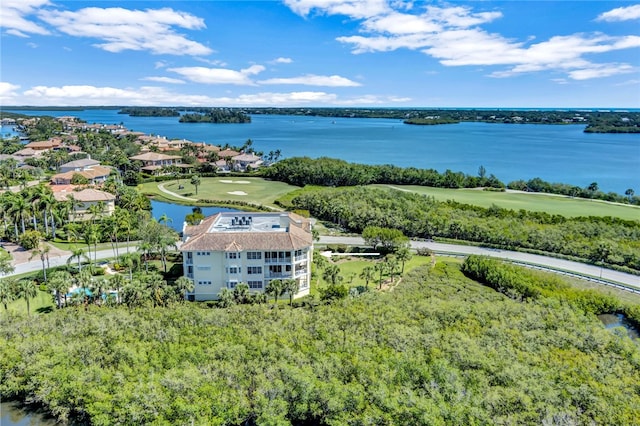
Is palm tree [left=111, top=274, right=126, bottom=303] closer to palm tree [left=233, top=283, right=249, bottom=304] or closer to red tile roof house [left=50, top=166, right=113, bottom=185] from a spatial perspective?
palm tree [left=233, top=283, right=249, bottom=304]

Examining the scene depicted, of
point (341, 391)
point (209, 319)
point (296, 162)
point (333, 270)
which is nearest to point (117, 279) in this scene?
point (209, 319)

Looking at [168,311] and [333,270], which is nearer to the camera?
[168,311]

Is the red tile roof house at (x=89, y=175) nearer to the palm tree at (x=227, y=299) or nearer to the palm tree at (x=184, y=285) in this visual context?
the palm tree at (x=184, y=285)

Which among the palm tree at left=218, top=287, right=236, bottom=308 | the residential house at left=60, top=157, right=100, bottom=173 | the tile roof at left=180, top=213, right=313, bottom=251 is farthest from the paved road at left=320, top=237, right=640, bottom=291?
the residential house at left=60, top=157, right=100, bottom=173

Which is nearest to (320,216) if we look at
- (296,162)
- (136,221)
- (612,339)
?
(136,221)

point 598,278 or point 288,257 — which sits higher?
point 288,257

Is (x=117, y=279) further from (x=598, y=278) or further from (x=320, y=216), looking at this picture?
(x=598, y=278)

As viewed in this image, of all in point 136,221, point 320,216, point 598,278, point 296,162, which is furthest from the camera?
point 296,162

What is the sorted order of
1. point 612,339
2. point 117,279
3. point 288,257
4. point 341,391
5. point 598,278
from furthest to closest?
point 598,278 < point 288,257 < point 117,279 < point 612,339 < point 341,391
